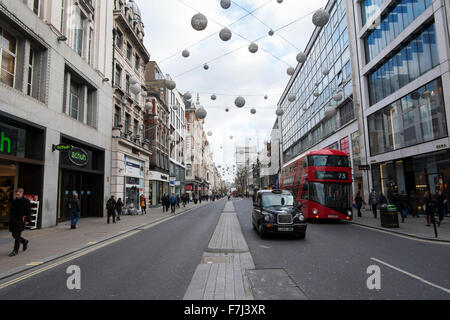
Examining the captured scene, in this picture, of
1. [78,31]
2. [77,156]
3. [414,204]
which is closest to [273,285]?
[77,156]

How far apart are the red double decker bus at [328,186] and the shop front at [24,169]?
46.4 ft

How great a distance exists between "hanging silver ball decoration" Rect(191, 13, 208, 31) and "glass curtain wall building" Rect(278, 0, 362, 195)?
11824 mm

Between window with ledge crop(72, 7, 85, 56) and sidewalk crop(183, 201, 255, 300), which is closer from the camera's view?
sidewalk crop(183, 201, 255, 300)

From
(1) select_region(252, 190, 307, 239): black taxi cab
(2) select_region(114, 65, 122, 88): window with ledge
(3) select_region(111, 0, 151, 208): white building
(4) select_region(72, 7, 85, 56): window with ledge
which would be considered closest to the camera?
(1) select_region(252, 190, 307, 239): black taxi cab

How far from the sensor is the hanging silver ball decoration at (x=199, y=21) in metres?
9.98

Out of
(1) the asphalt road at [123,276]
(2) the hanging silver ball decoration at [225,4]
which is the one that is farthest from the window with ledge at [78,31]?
(1) the asphalt road at [123,276]

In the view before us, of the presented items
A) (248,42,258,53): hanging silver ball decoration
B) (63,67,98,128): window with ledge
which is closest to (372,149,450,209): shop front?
(248,42,258,53): hanging silver ball decoration

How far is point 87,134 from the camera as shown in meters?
18.6

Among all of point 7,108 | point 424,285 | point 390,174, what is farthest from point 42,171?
point 390,174

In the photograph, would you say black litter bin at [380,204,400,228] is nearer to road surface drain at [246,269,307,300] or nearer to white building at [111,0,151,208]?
road surface drain at [246,269,307,300]

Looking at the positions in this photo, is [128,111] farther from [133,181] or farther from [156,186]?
[156,186]

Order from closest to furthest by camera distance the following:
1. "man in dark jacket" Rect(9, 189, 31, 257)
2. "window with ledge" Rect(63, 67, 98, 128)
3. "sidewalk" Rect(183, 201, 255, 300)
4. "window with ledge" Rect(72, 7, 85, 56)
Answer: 1. "sidewalk" Rect(183, 201, 255, 300)
2. "man in dark jacket" Rect(9, 189, 31, 257)
3. "window with ledge" Rect(63, 67, 98, 128)
4. "window with ledge" Rect(72, 7, 85, 56)

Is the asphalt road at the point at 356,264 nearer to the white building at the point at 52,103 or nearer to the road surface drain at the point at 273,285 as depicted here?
the road surface drain at the point at 273,285

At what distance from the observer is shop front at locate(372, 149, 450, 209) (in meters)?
16.3
